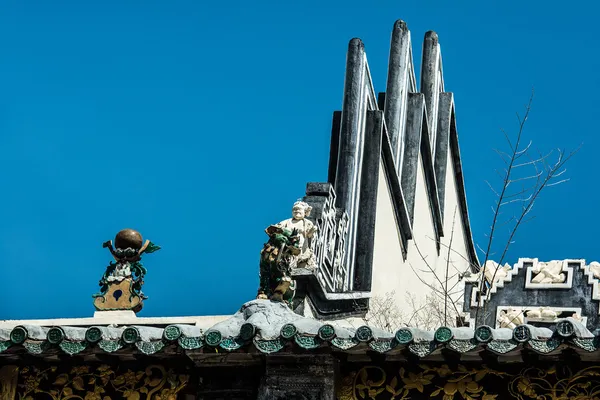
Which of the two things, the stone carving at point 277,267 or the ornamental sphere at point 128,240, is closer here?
the stone carving at point 277,267

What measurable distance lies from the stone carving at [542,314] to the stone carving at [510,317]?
0.55ft

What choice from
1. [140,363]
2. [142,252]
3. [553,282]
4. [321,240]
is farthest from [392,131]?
[140,363]

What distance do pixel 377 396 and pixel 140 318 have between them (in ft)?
17.4

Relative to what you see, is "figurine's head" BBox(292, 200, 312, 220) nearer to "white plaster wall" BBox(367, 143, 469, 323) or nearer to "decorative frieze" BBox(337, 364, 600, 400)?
"white plaster wall" BBox(367, 143, 469, 323)

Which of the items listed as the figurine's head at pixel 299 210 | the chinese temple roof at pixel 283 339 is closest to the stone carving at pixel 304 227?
the figurine's head at pixel 299 210

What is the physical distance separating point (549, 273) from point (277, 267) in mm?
9234

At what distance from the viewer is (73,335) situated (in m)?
12.5

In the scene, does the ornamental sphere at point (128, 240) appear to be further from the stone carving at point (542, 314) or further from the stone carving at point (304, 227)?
the stone carving at point (542, 314)

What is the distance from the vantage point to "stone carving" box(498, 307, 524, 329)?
22453 mm

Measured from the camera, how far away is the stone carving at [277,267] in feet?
50.8

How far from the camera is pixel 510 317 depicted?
22.9 m

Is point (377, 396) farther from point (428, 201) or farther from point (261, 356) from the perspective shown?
point (428, 201)

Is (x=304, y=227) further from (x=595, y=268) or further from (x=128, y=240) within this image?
(x=595, y=268)

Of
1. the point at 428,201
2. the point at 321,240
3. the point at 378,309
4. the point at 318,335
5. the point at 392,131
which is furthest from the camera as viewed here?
the point at 428,201
